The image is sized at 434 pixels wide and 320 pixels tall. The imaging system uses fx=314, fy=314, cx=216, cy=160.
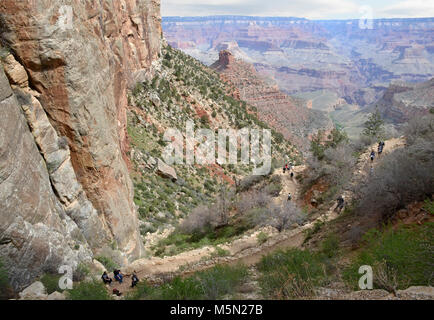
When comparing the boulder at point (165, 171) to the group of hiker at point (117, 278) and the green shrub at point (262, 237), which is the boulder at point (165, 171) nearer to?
the green shrub at point (262, 237)

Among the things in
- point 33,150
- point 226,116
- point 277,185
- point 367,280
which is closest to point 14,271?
point 33,150

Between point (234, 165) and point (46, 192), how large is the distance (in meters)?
26.4

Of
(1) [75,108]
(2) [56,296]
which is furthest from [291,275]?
(1) [75,108]

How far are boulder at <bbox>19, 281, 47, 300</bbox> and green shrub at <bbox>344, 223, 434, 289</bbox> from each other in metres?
6.95

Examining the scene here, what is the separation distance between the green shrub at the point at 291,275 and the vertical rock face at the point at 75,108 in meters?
6.21

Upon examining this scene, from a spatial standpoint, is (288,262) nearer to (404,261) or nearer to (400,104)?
(404,261)

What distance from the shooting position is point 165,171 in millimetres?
25031

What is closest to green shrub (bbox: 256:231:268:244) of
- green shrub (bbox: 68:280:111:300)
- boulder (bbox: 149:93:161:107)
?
green shrub (bbox: 68:280:111:300)

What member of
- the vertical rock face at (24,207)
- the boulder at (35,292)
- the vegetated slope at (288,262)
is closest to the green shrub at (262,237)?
the vegetated slope at (288,262)

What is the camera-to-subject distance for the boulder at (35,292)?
23.3 ft

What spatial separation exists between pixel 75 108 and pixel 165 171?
15.1 m

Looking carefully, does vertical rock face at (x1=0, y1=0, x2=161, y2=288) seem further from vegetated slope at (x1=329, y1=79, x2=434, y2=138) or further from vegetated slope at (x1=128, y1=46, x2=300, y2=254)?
vegetated slope at (x1=329, y1=79, x2=434, y2=138)

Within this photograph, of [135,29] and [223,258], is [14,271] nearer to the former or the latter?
[223,258]

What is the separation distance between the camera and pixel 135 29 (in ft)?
106
